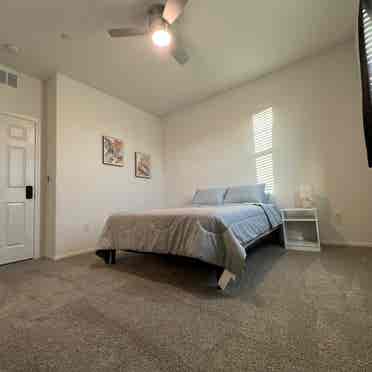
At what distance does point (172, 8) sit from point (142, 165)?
280 cm

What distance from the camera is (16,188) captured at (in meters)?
2.75

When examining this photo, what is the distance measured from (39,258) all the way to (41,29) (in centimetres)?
291

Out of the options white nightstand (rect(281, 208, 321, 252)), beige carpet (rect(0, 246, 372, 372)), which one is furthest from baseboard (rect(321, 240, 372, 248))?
beige carpet (rect(0, 246, 372, 372))

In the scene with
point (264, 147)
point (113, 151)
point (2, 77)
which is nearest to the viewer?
point (2, 77)

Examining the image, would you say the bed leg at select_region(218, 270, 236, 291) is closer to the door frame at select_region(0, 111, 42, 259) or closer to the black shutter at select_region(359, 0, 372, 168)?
the black shutter at select_region(359, 0, 372, 168)

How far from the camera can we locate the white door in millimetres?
2625

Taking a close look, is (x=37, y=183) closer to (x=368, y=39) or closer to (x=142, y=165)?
(x=142, y=165)

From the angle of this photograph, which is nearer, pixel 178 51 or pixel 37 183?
pixel 178 51

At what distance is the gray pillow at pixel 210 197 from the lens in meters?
3.41

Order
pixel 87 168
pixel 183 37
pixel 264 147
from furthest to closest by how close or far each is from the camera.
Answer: pixel 264 147 < pixel 87 168 < pixel 183 37

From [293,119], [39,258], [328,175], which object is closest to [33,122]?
[39,258]

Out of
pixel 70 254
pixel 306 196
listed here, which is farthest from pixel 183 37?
pixel 70 254

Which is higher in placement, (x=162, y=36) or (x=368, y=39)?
(x=162, y=36)

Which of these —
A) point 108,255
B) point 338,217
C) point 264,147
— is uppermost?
point 264,147
